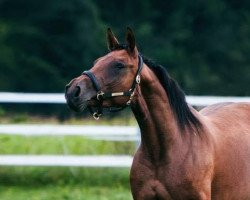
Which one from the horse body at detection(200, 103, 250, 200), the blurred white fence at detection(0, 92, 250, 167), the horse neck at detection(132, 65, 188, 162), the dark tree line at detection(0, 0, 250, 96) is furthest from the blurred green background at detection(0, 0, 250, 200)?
the horse neck at detection(132, 65, 188, 162)

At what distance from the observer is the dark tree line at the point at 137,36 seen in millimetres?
30141

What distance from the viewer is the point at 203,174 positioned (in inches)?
245

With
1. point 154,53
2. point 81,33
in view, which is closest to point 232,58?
point 154,53

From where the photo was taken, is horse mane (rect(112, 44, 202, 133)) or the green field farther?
the green field

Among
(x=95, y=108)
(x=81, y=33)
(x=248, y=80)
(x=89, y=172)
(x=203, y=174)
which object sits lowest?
(x=248, y=80)

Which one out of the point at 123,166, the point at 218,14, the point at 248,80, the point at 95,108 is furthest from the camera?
the point at 218,14

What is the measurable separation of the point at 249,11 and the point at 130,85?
2976cm

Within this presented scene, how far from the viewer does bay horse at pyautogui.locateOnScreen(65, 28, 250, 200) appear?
19.6ft

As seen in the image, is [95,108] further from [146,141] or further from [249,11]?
[249,11]

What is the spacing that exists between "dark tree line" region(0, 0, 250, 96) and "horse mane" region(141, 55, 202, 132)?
2238 centimetres

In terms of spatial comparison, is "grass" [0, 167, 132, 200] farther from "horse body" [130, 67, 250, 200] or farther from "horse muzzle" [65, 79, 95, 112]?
"horse muzzle" [65, 79, 95, 112]

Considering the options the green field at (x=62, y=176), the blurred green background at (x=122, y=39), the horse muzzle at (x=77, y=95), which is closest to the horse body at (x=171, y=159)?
the horse muzzle at (x=77, y=95)

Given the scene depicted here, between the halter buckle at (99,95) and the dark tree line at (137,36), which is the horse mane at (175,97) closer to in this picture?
the halter buckle at (99,95)

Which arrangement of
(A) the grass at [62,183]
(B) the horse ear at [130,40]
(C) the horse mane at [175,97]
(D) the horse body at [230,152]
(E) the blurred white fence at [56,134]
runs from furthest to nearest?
1. (E) the blurred white fence at [56,134]
2. (A) the grass at [62,183]
3. (D) the horse body at [230,152]
4. (C) the horse mane at [175,97]
5. (B) the horse ear at [130,40]
